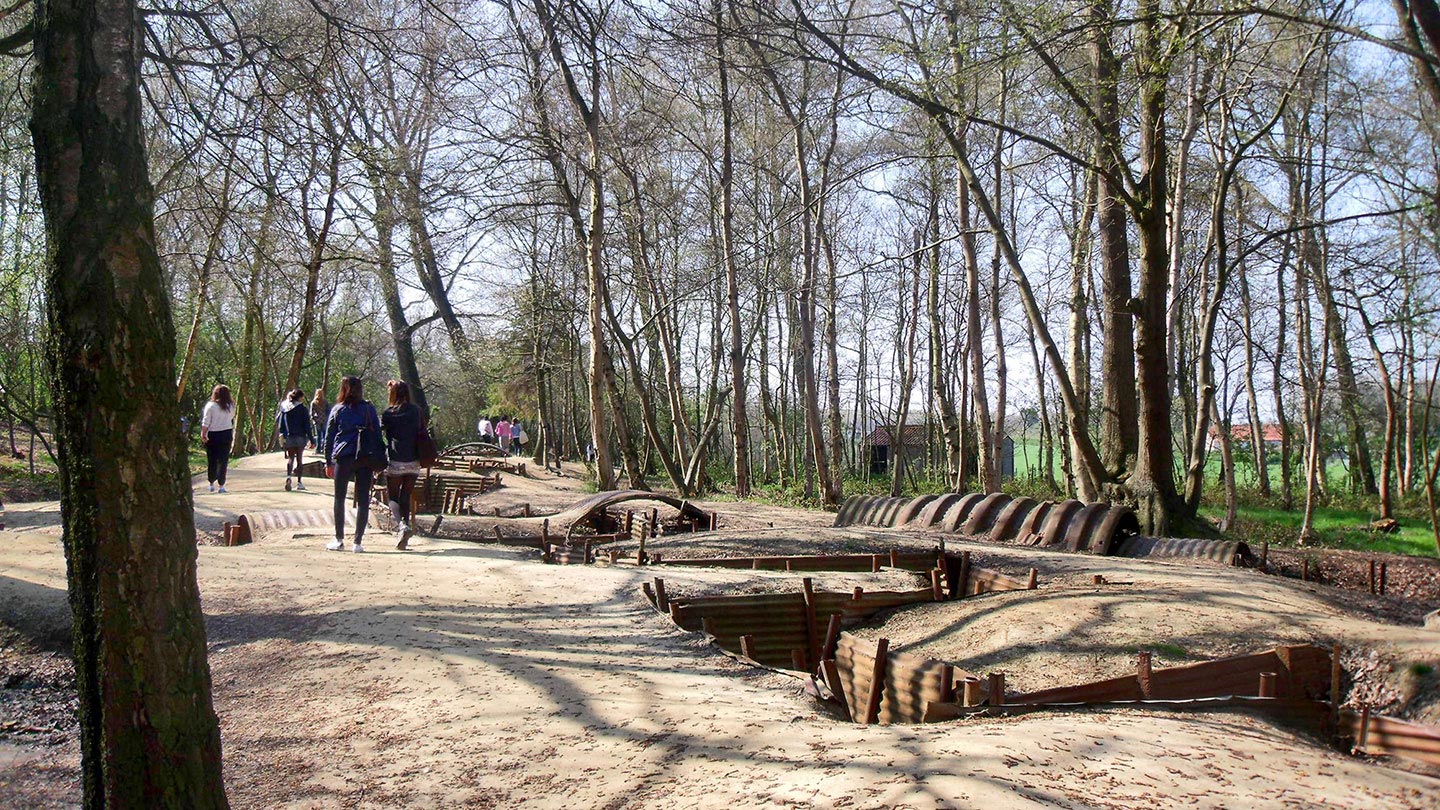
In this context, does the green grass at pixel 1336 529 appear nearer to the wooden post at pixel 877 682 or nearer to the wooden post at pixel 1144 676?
the wooden post at pixel 1144 676

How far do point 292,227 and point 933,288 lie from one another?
22.9 m

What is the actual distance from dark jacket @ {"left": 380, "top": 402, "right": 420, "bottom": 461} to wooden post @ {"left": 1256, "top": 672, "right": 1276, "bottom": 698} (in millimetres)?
8121

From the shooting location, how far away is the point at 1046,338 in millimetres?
14133

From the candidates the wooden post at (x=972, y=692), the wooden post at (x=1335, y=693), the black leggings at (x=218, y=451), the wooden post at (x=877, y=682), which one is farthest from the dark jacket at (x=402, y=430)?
the wooden post at (x=1335, y=693)

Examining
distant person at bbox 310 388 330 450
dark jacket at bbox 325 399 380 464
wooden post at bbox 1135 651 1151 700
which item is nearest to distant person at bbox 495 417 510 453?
distant person at bbox 310 388 330 450

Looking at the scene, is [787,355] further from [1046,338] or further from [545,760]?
[545,760]

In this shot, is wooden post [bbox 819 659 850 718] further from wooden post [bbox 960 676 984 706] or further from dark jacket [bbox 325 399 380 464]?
dark jacket [bbox 325 399 380 464]

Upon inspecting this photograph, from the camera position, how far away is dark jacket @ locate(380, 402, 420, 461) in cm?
1046

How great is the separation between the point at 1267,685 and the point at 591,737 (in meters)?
3.52

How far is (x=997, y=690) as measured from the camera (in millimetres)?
4844

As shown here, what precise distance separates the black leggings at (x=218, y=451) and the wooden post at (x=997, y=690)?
13.8 m

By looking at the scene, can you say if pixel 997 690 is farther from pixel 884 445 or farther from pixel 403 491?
pixel 884 445

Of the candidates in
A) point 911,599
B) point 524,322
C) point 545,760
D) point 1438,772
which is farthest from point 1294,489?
point 545,760

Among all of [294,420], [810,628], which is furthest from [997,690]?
[294,420]
